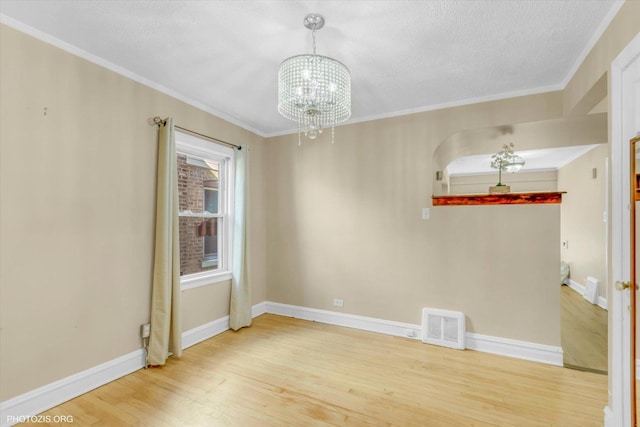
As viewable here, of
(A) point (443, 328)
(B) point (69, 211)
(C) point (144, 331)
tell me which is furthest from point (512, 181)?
(B) point (69, 211)

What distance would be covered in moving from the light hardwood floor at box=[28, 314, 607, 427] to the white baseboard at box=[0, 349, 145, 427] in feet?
Result: 0.22

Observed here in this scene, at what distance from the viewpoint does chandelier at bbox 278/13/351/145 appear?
198cm

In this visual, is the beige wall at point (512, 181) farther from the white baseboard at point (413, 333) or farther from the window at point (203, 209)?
the window at point (203, 209)

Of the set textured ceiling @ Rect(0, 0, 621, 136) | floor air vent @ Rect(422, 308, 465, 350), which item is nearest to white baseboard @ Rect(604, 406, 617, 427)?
floor air vent @ Rect(422, 308, 465, 350)

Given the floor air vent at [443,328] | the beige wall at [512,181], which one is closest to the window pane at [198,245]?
the floor air vent at [443,328]

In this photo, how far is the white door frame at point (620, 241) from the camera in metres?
1.71

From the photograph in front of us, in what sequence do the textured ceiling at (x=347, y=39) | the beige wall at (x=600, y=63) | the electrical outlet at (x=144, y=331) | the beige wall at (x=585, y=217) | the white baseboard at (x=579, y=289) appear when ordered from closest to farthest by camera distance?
the beige wall at (x=600, y=63)
the textured ceiling at (x=347, y=39)
the electrical outlet at (x=144, y=331)
the white baseboard at (x=579, y=289)
the beige wall at (x=585, y=217)

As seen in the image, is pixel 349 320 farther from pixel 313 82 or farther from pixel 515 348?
pixel 313 82

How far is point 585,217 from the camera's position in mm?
5230

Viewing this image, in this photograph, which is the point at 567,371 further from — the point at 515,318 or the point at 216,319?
the point at 216,319

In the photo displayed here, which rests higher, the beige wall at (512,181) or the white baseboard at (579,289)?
the beige wall at (512,181)

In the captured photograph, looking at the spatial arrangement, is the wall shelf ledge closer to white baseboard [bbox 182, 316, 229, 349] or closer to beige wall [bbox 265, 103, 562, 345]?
beige wall [bbox 265, 103, 562, 345]

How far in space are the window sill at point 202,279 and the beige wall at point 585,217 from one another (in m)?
5.24

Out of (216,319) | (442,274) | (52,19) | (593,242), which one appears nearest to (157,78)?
(52,19)
